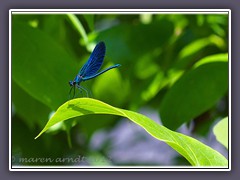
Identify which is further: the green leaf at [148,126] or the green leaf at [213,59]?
the green leaf at [213,59]

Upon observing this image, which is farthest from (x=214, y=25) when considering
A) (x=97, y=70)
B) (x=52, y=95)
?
(x=52, y=95)

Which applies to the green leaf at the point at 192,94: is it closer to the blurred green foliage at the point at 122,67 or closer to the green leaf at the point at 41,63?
the blurred green foliage at the point at 122,67

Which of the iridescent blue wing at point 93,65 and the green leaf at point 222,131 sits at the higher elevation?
the iridescent blue wing at point 93,65

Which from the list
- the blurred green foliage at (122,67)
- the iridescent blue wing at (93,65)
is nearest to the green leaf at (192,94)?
the blurred green foliage at (122,67)

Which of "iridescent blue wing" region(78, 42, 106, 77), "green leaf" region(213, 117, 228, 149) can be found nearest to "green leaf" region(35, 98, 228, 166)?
"green leaf" region(213, 117, 228, 149)

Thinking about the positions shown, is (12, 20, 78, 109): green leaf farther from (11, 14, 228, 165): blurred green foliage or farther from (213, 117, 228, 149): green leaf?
(213, 117, 228, 149): green leaf

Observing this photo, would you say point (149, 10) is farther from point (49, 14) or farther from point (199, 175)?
point (199, 175)

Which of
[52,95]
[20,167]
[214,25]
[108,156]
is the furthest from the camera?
[108,156]

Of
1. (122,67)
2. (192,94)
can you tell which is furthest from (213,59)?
(122,67)
